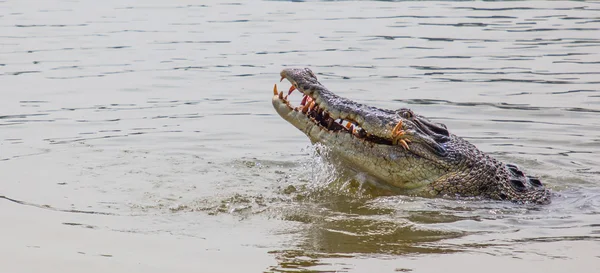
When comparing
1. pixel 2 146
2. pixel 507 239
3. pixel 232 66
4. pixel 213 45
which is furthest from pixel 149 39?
pixel 507 239

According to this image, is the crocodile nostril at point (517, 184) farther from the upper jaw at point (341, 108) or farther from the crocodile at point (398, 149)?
the upper jaw at point (341, 108)

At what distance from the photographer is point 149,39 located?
54.0 feet

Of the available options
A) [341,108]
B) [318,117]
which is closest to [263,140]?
[318,117]

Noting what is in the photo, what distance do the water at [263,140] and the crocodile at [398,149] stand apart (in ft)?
0.70

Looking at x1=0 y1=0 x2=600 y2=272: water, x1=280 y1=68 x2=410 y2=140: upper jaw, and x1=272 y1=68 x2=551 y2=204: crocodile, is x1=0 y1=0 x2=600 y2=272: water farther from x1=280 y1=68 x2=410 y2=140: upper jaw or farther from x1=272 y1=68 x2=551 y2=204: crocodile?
x1=280 y1=68 x2=410 y2=140: upper jaw

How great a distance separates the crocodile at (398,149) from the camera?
22.0 feet

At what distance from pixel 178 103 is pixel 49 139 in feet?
8.17

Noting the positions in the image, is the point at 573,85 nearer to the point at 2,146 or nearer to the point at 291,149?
the point at 291,149

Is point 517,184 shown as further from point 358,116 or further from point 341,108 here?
point 341,108

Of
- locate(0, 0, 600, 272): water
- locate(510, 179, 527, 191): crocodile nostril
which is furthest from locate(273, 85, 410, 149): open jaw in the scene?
locate(510, 179, 527, 191): crocodile nostril

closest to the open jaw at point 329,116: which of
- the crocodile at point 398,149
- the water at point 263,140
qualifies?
the crocodile at point 398,149

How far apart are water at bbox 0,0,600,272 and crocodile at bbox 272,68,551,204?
0.70 feet

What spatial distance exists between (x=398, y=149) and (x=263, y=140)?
2537mm

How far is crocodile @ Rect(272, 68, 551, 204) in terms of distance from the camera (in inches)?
264
